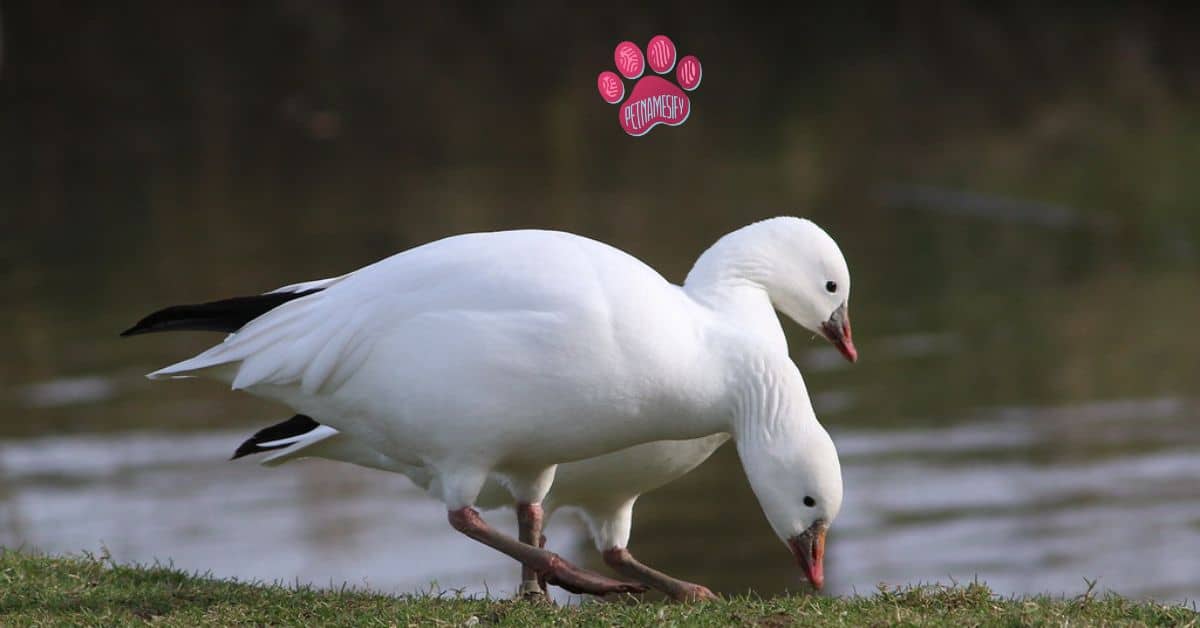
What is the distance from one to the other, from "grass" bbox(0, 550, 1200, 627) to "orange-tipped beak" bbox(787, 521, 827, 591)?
4.9 inches

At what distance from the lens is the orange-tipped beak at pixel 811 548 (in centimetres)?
548

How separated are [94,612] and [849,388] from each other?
Result: 10.5 m

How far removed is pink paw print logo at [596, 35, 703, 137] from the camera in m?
6.28

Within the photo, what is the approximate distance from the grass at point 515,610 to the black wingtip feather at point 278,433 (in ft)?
1.78

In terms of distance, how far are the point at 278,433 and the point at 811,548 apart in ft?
6.55

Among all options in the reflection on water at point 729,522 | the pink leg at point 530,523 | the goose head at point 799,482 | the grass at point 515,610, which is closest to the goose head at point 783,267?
the goose head at point 799,482

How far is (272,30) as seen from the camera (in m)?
20.3

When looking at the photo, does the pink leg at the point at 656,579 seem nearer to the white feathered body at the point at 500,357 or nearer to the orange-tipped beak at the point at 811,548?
the orange-tipped beak at the point at 811,548

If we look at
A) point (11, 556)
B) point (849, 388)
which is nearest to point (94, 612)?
point (11, 556)

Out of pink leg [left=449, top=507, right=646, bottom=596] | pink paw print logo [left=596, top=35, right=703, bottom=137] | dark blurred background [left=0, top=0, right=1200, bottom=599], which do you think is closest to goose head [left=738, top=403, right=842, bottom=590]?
pink leg [left=449, top=507, right=646, bottom=596]

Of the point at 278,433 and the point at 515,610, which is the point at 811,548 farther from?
the point at 278,433

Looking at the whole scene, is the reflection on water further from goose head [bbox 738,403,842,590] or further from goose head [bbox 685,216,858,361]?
goose head [bbox 738,403,842,590]

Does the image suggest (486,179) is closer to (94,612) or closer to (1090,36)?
(1090,36)

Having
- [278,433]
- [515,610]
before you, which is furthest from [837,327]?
[278,433]
